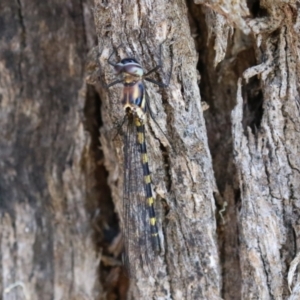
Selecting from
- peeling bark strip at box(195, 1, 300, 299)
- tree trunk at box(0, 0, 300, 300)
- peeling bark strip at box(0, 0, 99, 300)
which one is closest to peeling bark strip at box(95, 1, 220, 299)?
tree trunk at box(0, 0, 300, 300)

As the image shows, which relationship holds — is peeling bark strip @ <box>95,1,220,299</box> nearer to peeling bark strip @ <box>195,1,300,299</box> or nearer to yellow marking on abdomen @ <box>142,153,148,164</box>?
yellow marking on abdomen @ <box>142,153,148,164</box>

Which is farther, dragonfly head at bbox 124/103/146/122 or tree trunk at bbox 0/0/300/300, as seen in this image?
dragonfly head at bbox 124/103/146/122

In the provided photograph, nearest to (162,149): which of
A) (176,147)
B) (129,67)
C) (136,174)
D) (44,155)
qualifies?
(176,147)

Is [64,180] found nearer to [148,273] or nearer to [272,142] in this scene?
[148,273]

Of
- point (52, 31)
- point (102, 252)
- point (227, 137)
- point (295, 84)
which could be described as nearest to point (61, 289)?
point (102, 252)

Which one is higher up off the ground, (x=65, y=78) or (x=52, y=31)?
(x=52, y=31)

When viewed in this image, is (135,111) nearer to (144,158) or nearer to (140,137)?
(140,137)
